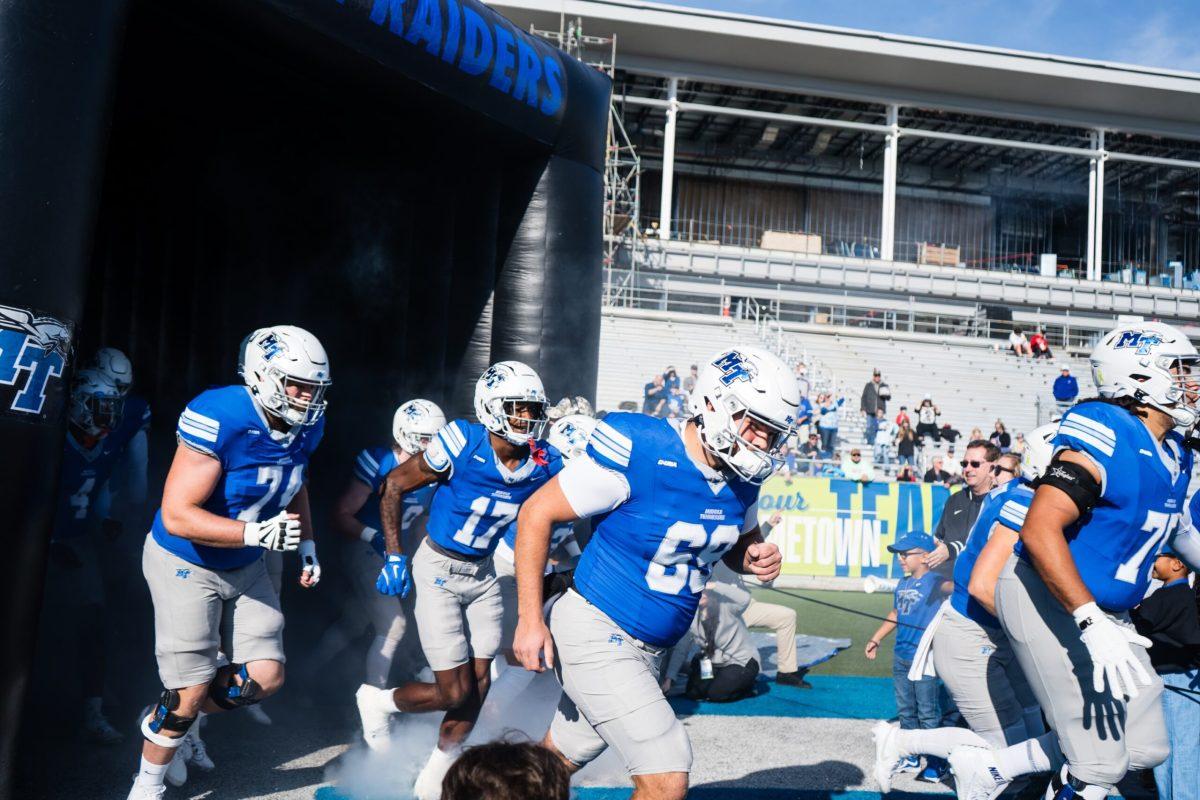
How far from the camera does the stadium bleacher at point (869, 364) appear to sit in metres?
22.2

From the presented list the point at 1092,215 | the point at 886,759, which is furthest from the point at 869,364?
the point at 886,759

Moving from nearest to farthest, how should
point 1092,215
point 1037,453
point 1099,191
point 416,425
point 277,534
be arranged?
point 277,534
point 1037,453
point 416,425
point 1099,191
point 1092,215

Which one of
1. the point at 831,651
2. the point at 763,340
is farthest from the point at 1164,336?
the point at 763,340

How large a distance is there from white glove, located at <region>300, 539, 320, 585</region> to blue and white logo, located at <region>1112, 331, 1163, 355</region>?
3362 mm

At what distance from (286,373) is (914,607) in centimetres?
381

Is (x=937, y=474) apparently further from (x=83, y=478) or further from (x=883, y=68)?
(x=883, y=68)

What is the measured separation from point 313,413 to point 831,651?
5.55 metres

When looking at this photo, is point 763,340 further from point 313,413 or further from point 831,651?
point 313,413

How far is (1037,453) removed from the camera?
4.66 metres

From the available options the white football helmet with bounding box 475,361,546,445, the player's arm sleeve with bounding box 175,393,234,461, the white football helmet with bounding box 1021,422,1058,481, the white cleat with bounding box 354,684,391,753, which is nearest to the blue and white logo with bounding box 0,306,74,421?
the player's arm sleeve with bounding box 175,393,234,461

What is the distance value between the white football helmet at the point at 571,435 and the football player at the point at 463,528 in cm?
67

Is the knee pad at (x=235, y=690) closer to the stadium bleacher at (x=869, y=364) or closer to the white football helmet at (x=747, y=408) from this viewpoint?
the white football helmet at (x=747, y=408)

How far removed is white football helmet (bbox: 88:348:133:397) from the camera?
4934 millimetres

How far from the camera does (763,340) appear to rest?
23.9 metres
